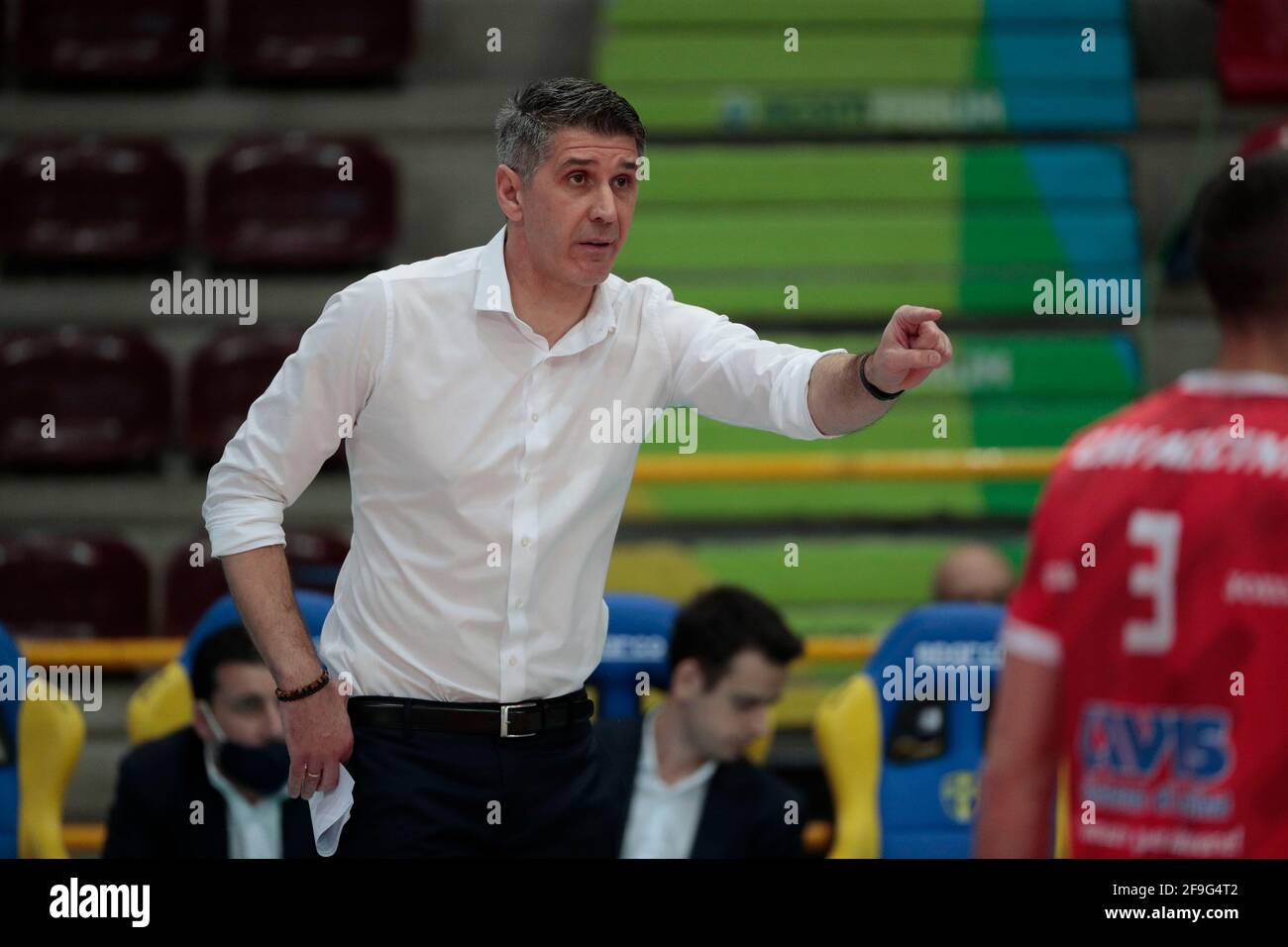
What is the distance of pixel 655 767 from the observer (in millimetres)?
3312

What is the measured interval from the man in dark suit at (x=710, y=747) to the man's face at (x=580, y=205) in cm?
111

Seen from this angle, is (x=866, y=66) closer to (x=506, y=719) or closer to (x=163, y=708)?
(x=163, y=708)

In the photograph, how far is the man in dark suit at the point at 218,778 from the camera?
3164 mm

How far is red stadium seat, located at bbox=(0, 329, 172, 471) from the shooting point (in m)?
4.66

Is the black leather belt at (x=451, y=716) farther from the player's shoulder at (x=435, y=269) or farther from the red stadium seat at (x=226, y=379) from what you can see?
the red stadium seat at (x=226, y=379)

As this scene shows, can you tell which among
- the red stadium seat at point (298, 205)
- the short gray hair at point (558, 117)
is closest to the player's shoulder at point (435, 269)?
the short gray hair at point (558, 117)

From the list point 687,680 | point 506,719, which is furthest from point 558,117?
point 687,680

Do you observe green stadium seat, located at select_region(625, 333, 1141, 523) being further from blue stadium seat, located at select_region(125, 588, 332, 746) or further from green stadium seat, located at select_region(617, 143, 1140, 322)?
blue stadium seat, located at select_region(125, 588, 332, 746)

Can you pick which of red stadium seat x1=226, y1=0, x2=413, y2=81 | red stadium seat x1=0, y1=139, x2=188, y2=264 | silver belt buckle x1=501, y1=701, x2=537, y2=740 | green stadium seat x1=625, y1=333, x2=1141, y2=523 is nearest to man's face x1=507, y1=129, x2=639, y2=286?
silver belt buckle x1=501, y1=701, x2=537, y2=740

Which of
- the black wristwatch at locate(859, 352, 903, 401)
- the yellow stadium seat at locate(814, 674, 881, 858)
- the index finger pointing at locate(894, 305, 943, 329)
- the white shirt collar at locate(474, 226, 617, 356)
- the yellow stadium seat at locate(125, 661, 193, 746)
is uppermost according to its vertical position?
the white shirt collar at locate(474, 226, 617, 356)

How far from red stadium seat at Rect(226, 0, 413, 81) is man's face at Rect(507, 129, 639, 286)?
2.98 m
